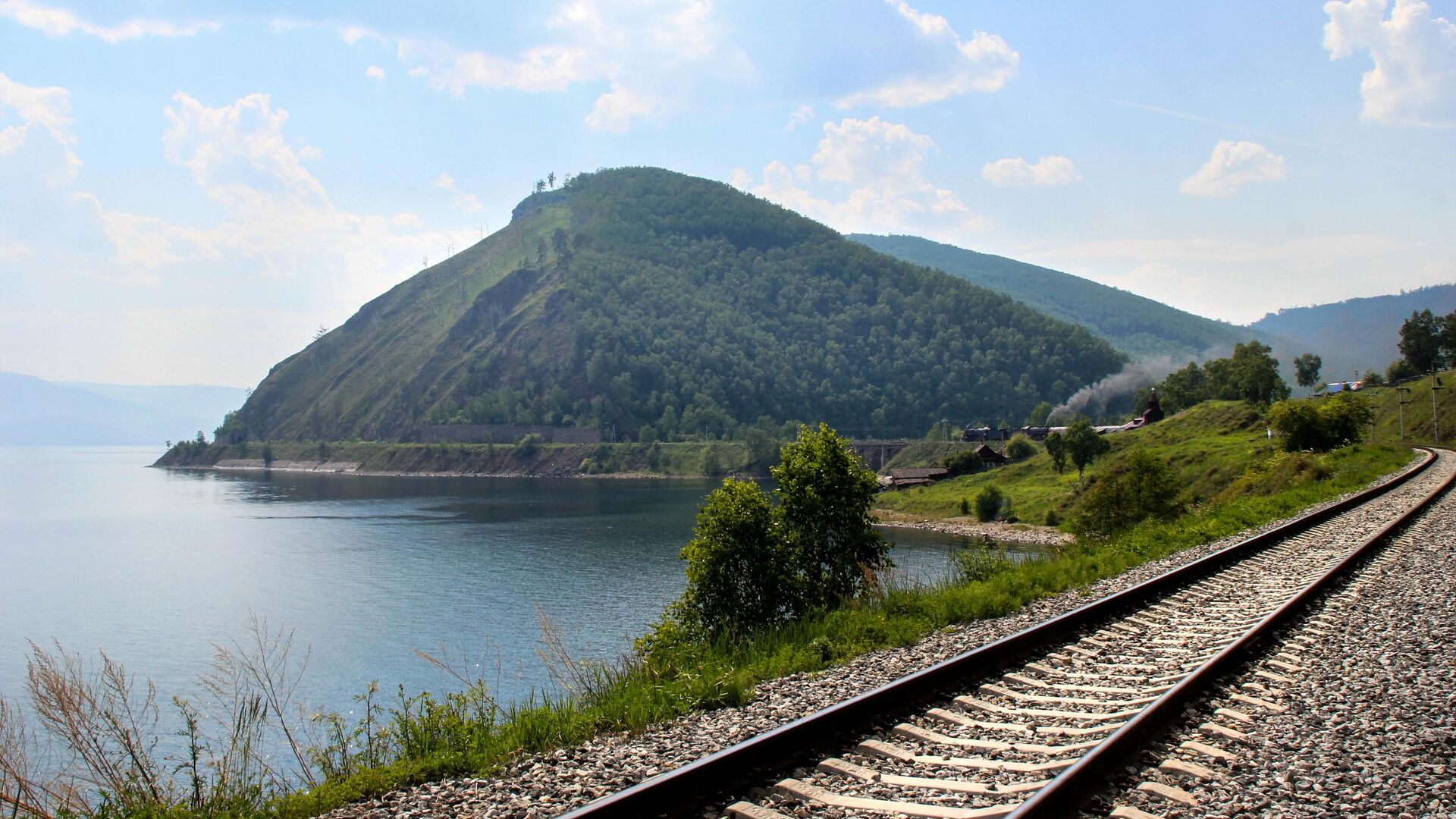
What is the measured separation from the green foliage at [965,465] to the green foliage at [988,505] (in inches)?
929

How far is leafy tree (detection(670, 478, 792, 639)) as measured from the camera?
2177 centimetres

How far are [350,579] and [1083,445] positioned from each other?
65.5 m

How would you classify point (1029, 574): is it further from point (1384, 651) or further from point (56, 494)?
point (56, 494)

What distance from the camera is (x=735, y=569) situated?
73.2ft

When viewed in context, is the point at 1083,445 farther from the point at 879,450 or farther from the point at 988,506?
the point at 879,450

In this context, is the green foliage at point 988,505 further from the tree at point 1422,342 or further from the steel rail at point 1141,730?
the steel rail at point 1141,730

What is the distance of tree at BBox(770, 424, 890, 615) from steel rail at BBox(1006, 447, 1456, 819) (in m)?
11.7

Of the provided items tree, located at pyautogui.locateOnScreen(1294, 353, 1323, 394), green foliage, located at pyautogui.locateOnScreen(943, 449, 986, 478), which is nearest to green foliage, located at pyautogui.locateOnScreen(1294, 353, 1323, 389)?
tree, located at pyautogui.locateOnScreen(1294, 353, 1323, 394)

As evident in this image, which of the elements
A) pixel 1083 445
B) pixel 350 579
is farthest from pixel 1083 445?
pixel 350 579

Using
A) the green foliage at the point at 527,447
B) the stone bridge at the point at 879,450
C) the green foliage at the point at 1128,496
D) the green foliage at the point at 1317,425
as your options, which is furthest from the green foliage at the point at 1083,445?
the green foliage at the point at 527,447

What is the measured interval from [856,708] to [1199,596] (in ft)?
29.6

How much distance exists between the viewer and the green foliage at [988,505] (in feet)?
284

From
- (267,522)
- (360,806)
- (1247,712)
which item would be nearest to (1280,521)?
(1247,712)

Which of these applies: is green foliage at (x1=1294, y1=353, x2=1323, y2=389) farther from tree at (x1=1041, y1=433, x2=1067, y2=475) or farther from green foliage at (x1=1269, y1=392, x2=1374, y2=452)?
green foliage at (x1=1269, y1=392, x2=1374, y2=452)
